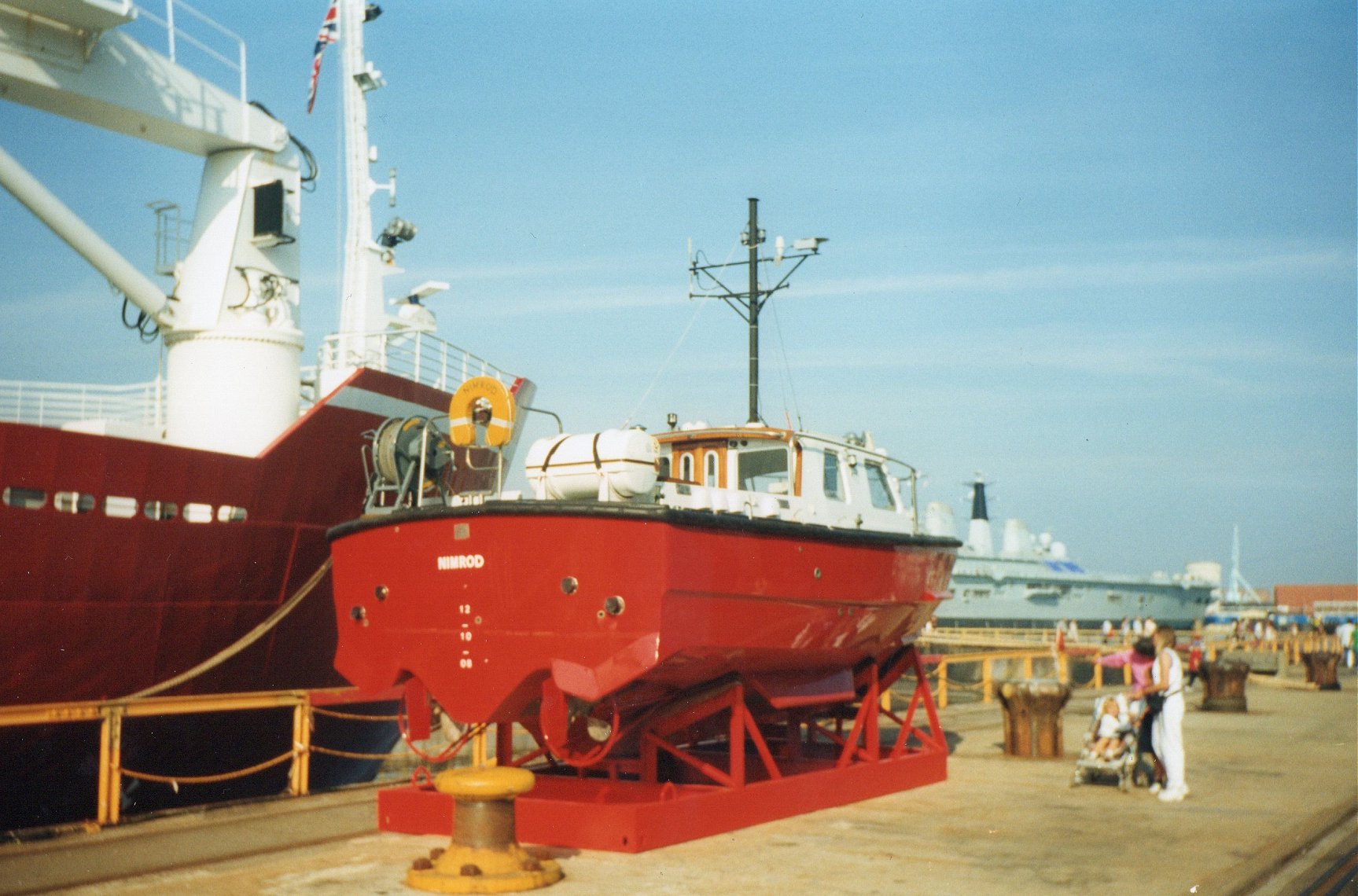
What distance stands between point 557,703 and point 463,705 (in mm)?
733

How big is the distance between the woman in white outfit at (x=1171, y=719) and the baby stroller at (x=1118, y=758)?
369 mm

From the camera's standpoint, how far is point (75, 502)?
1115 cm

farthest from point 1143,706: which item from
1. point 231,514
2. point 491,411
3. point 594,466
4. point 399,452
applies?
point 231,514

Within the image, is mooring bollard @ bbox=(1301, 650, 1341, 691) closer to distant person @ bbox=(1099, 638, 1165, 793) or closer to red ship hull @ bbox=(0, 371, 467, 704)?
distant person @ bbox=(1099, 638, 1165, 793)

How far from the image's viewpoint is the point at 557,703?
804cm

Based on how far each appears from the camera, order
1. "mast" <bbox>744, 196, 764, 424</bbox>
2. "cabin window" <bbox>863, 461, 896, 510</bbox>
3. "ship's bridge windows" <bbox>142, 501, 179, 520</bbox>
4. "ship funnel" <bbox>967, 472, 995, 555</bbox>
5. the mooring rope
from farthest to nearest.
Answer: "ship funnel" <bbox>967, 472, 995, 555</bbox> < "mast" <bbox>744, 196, 764, 424</bbox> < "cabin window" <bbox>863, 461, 896, 510</bbox> < the mooring rope < "ship's bridge windows" <bbox>142, 501, 179, 520</bbox>

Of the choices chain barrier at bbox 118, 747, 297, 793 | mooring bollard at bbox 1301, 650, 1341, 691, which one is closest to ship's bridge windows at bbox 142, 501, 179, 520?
chain barrier at bbox 118, 747, 297, 793

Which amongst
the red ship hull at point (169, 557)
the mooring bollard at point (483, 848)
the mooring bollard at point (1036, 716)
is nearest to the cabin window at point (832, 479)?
the mooring bollard at point (1036, 716)

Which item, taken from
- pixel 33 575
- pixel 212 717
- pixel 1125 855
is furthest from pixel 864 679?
pixel 33 575

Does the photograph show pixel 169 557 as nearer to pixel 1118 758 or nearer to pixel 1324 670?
pixel 1118 758

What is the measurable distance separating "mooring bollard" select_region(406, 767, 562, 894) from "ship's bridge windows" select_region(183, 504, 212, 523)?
6.42 meters

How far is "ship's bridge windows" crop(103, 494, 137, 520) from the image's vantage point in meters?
11.5

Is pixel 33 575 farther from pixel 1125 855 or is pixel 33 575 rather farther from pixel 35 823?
pixel 1125 855

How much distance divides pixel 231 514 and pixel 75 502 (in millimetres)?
1639
